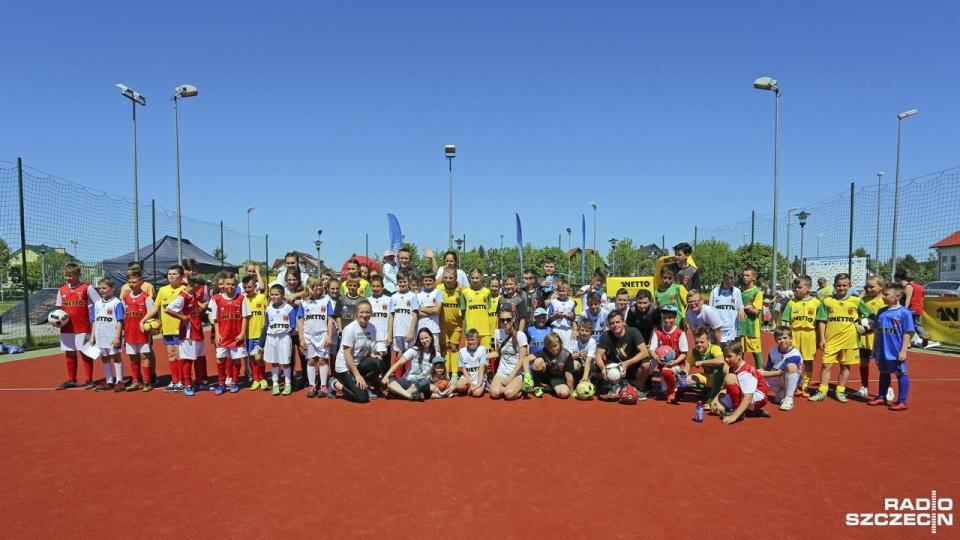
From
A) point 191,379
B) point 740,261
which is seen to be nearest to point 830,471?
point 191,379

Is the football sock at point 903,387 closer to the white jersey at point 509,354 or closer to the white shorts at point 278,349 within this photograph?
the white jersey at point 509,354

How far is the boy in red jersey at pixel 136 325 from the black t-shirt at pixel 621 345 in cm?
616

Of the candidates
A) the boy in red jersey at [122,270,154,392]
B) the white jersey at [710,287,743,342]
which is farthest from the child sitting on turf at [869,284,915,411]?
the boy in red jersey at [122,270,154,392]

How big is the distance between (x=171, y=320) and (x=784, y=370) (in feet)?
25.8

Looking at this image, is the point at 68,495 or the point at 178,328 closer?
the point at 68,495

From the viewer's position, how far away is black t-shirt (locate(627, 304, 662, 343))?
22.9 ft

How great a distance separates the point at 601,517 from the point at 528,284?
16.6 ft

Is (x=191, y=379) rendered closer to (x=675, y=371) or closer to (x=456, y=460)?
(x=456, y=460)

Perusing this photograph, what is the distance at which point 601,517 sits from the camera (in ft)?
11.0

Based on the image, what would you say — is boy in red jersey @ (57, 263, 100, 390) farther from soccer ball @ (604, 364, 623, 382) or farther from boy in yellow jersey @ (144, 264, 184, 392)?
soccer ball @ (604, 364, 623, 382)

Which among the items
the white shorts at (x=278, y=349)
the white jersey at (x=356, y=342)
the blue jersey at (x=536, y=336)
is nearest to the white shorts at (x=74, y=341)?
the white shorts at (x=278, y=349)

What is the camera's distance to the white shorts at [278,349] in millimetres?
6949

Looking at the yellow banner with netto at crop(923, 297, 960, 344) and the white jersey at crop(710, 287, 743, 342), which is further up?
the white jersey at crop(710, 287, 743, 342)

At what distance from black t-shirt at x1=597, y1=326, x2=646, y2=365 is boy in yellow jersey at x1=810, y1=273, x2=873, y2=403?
2.31 metres
